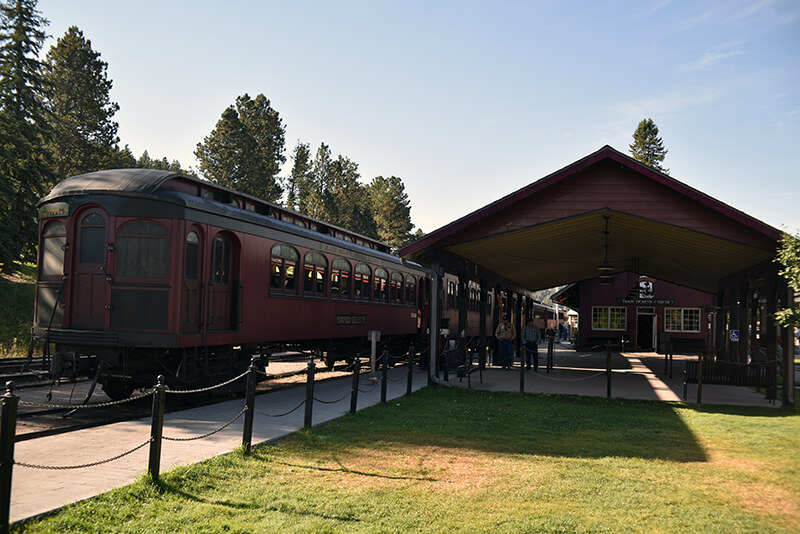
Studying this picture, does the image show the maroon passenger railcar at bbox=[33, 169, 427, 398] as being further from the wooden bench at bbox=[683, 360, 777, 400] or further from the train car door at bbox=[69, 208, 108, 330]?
the wooden bench at bbox=[683, 360, 777, 400]

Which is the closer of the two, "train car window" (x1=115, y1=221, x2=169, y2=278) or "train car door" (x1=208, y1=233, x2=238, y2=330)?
"train car window" (x1=115, y1=221, x2=169, y2=278)

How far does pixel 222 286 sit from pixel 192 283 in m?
0.93

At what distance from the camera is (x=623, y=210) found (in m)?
13.4

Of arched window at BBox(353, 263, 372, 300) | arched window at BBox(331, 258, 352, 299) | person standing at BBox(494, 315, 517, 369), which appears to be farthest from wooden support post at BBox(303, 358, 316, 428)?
person standing at BBox(494, 315, 517, 369)

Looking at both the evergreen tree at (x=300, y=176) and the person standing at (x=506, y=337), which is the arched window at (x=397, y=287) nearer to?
the person standing at (x=506, y=337)

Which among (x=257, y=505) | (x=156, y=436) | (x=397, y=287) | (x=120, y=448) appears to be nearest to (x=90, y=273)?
(x=120, y=448)

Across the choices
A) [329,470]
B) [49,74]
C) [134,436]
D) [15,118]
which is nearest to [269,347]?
[134,436]

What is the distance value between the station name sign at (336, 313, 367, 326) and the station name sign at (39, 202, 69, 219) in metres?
7.10

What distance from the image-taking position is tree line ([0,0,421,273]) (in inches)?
1012

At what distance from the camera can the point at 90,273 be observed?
10367 millimetres

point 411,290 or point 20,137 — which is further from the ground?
point 20,137

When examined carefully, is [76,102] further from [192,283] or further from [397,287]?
[192,283]

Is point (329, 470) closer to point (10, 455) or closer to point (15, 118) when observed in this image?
point (10, 455)

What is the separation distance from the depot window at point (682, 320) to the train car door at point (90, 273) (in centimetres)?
3134
